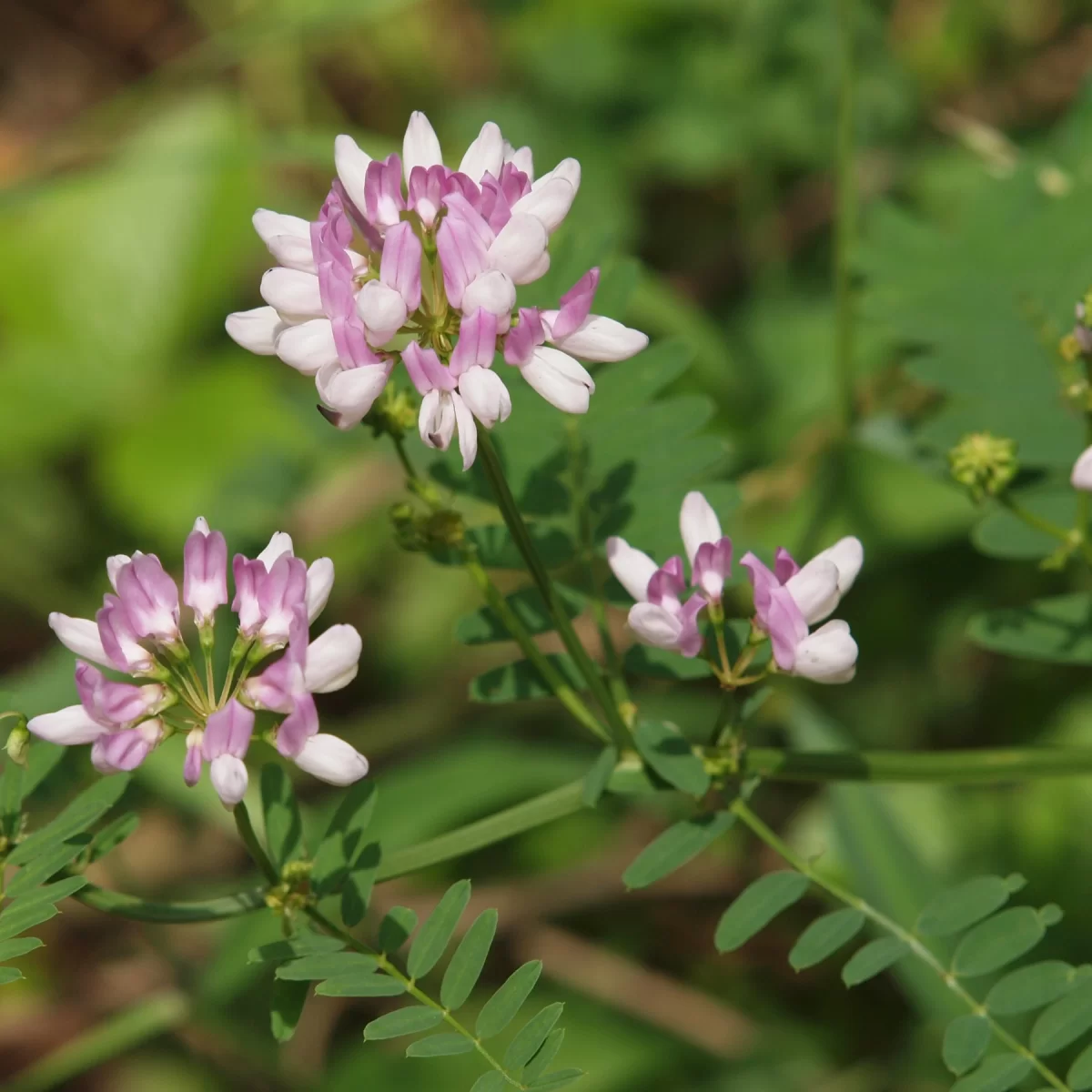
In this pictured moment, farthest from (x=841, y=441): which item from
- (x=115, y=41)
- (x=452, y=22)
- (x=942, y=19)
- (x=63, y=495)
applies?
(x=115, y=41)

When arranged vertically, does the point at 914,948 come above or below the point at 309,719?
below

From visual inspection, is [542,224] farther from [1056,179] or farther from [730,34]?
[730,34]

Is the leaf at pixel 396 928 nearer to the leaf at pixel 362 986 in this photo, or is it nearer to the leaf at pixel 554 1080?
the leaf at pixel 362 986

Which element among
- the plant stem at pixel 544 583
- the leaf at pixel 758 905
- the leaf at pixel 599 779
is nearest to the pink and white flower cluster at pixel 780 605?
the plant stem at pixel 544 583

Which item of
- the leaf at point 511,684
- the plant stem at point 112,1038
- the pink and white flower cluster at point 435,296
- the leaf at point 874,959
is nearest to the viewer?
the pink and white flower cluster at point 435,296

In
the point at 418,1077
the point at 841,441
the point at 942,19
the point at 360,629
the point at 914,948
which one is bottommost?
the point at 418,1077
